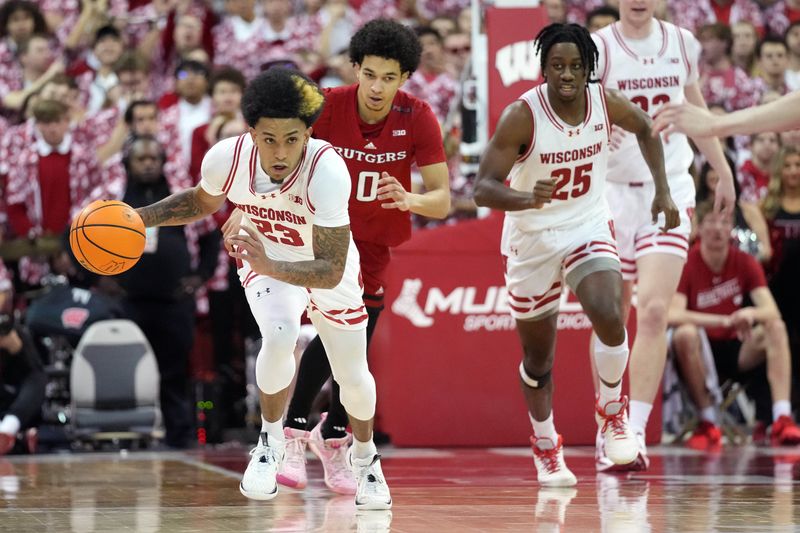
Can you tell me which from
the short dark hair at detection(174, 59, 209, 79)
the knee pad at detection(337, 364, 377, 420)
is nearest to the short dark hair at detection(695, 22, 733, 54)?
the short dark hair at detection(174, 59, 209, 79)

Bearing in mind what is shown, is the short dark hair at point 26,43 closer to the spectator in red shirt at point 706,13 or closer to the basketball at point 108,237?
the spectator in red shirt at point 706,13

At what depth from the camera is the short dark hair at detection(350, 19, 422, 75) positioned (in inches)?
261

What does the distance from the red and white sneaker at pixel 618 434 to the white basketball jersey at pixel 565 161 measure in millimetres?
1044

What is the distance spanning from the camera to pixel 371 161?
6957mm

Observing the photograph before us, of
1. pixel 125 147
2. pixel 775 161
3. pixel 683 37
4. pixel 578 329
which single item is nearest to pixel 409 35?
pixel 683 37

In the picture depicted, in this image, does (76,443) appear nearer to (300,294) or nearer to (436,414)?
(436,414)

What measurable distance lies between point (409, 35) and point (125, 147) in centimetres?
476

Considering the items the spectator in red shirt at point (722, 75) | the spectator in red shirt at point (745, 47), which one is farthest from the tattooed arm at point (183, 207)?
the spectator in red shirt at point (745, 47)

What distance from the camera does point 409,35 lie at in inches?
266

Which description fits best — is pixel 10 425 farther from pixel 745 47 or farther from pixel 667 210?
pixel 745 47

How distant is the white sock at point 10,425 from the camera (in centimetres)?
973

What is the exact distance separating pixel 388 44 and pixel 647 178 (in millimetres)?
2269

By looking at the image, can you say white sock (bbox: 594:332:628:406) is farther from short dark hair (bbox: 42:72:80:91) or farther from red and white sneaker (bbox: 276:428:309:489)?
short dark hair (bbox: 42:72:80:91)

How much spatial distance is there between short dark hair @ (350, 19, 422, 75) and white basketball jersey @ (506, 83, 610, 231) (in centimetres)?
82
